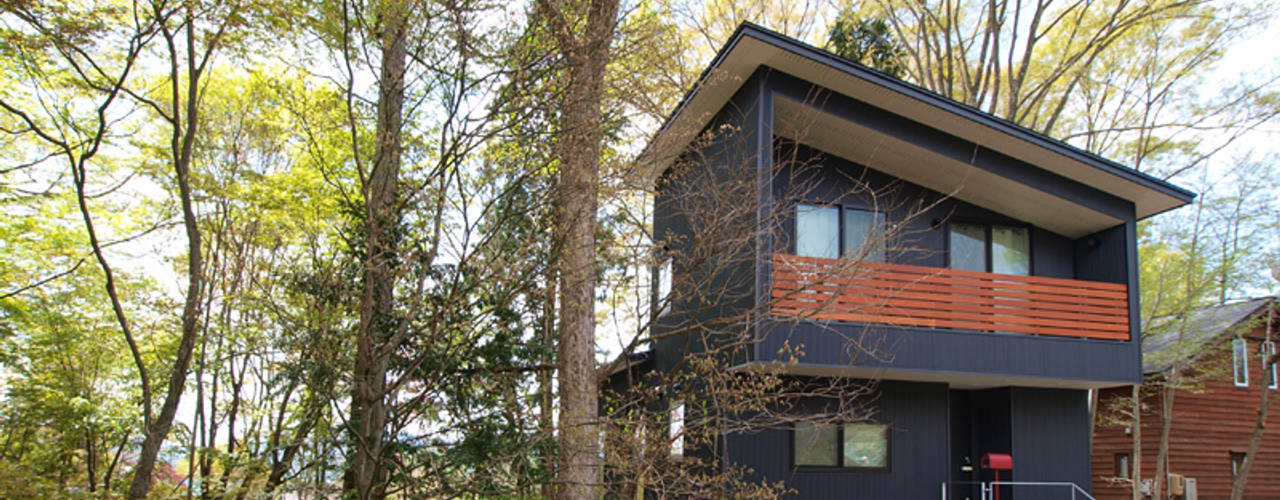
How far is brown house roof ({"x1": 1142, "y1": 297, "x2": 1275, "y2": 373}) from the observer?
1505 centimetres

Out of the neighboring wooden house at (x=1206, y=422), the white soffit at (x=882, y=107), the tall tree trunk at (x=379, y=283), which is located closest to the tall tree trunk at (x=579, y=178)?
the white soffit at (x=882, y=107)

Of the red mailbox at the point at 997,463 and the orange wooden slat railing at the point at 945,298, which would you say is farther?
the red mailbox at the point at 997,463

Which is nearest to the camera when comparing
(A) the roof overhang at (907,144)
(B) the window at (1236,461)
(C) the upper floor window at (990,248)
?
(A) the roof overhang at (907,144)

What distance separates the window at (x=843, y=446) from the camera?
31.9 feet

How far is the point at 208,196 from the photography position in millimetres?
10117

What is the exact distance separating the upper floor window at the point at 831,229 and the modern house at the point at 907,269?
0.03 metres

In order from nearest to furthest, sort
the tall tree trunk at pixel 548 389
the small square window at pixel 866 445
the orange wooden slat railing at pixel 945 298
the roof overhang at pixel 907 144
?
the tall tree trunk at pixel 548 389 → the orange wooden slat railing at pixel 945 298 → the roof overhang at pixel 907 144 → the small square window at pixel 866 445

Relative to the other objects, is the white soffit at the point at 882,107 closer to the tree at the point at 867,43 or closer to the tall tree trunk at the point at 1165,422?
the tree at the point at 867,43

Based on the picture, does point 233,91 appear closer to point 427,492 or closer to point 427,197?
point 427,197

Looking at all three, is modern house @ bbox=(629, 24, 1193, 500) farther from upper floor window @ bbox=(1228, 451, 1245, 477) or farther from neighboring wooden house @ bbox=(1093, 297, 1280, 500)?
upper floor window @ bbox=(1228, 451, 1245, 477)

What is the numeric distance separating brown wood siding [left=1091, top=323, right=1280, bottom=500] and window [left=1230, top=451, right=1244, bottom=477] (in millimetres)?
117

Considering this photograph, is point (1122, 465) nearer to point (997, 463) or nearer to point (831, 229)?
point (997, 463)

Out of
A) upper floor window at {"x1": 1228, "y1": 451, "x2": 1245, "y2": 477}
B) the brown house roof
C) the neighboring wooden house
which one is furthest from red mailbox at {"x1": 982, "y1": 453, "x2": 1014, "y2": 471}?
upper floor window at {"x1": 1228, "y1": 451, "x2": 1245, "y2": 477}

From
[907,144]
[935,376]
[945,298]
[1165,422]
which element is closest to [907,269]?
[945,298]
